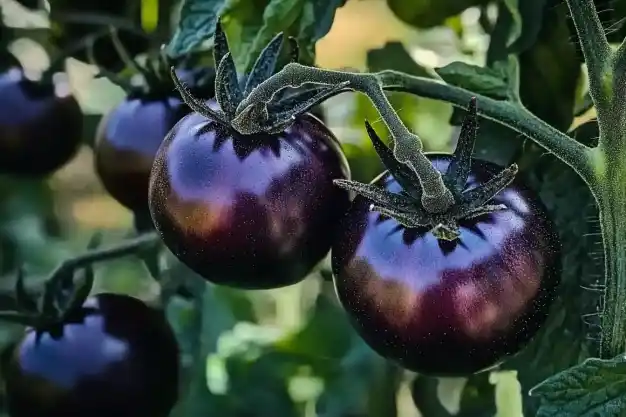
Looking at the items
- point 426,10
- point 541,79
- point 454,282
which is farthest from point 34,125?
point 454,282

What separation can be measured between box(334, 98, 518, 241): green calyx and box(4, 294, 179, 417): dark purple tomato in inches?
14.7

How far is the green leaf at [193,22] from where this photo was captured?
33.4 inches

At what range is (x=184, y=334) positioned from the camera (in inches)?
53.9

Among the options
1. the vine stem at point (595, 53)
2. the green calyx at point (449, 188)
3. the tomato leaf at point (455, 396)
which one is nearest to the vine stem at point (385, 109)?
the green calyx at point (449, 188)

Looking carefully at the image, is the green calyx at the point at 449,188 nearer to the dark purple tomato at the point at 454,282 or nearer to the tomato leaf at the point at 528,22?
the dark purple tomato at the point at 454,282

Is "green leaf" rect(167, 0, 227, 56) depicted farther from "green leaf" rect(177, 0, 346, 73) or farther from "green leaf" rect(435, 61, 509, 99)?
"green leaf" rect(435, 61, 509, 99)

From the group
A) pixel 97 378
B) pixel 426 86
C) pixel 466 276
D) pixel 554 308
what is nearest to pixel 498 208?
pixel 466 276

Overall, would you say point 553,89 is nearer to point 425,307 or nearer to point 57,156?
point 425,307

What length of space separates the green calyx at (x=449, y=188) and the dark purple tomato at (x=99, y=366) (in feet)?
1.23

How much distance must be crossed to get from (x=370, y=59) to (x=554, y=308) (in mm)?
450

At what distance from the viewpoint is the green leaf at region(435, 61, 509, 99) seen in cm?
83

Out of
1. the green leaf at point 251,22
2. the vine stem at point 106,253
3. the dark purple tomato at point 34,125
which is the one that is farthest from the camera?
the dark purple tomato at point 34,125

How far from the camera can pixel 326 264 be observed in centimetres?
135

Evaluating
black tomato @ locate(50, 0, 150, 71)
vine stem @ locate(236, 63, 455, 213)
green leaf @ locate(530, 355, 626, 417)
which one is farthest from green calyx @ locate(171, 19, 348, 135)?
black tomato @ locate(50, 0, 150, 71)
